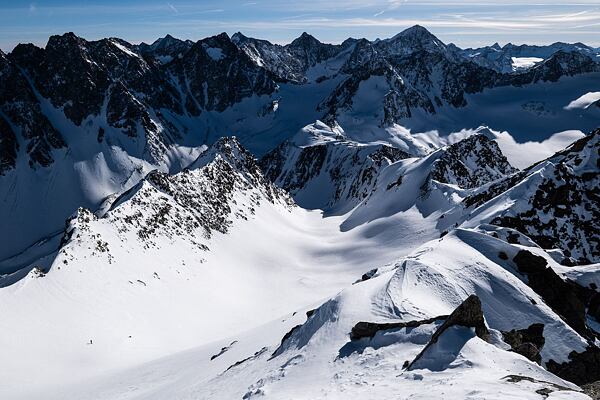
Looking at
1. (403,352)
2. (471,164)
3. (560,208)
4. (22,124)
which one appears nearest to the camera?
(403,352)

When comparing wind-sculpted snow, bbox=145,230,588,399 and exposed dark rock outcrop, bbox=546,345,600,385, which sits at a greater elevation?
wind-sculpted snow, bbox=145,230,588,399

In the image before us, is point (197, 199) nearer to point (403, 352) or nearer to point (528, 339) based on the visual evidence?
point (528, 339)

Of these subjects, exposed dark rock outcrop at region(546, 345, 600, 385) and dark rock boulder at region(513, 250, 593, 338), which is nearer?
exposed dark rock outcrop at region(546, 345, 600, 385)

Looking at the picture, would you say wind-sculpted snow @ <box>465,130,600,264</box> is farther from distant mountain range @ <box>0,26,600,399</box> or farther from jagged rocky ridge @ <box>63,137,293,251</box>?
jagged rocky ridge @ <box>63,137,293,251</box>

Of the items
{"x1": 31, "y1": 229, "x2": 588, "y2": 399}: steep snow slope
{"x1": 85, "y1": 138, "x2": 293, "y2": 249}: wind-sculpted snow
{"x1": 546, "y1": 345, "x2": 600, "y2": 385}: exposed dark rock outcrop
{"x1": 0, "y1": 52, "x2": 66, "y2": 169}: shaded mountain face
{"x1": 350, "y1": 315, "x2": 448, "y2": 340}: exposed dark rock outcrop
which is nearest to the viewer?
{"x1": 31, "y1": 229, "x2": 588, "y2": 399}: steep snow slope

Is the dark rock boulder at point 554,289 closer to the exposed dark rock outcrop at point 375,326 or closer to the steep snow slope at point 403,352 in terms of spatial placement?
the steep snow slope at point 403,352

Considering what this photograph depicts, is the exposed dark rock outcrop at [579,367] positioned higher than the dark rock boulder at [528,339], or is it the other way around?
the dark rock boulder at [528,339]

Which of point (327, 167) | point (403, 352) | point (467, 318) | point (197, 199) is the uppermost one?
point (467, 318)

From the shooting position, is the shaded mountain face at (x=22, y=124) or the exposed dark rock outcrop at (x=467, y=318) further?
the shaded mountain face at (x=22, y=124)

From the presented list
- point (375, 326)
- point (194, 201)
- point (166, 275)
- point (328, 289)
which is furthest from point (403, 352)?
point (194, 201)

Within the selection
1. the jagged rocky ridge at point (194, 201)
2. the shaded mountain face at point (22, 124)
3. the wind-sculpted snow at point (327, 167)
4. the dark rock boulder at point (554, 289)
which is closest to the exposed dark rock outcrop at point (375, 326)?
the dark rock boulder at point (554, 289)

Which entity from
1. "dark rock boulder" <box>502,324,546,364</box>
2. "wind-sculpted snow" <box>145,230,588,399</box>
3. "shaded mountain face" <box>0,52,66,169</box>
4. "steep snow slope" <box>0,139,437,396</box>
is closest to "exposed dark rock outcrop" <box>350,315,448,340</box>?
"wind-sculpted snow" <box>145,230,588,399</box>

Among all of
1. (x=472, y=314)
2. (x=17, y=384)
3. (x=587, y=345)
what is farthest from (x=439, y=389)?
(x=17, y=384)
